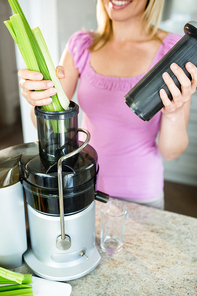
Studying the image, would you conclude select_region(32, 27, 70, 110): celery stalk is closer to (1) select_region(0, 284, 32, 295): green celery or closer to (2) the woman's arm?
(2) the woman's arm

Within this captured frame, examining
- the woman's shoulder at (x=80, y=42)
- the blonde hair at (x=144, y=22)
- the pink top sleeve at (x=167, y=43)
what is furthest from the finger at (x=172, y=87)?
the woman's shoulder at (x=80, y=42)

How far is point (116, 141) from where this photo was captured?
1.17 meters

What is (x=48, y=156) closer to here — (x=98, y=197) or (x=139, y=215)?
(x=98, y=197)

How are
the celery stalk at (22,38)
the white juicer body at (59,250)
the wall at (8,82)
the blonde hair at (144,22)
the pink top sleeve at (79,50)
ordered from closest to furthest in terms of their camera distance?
the celery stalk at (22,38)
the white juicer body at (59,250)
the blonde hair at (144,22)
the pink top sleeve at (79,50)
the wall at (8,82)

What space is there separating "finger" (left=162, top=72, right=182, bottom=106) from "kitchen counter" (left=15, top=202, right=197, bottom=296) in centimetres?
41

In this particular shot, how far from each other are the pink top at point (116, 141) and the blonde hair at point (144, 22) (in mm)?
52

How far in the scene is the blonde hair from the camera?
41.4 inches

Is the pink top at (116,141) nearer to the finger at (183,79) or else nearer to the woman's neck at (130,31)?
the woman's neck at (130,31)

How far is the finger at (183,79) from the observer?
615 mm

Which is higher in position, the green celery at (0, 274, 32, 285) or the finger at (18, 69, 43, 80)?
the finger at (18, 69, 43, 80)

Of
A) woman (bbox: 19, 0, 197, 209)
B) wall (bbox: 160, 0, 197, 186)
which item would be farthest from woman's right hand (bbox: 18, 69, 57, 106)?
wall (bbox: 160, 0, 197, 186)

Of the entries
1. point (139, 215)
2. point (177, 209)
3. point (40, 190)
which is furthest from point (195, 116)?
point (40, 190)

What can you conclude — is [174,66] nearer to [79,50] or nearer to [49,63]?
[49,63]

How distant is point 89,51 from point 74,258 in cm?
84
